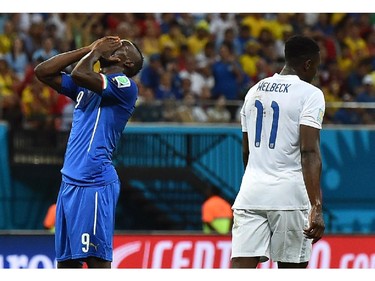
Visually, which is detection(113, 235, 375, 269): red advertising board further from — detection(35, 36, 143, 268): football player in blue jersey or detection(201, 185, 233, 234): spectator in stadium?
detection(35, 36, 143, 268): football player in blue jersey

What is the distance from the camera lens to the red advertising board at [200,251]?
485 inches

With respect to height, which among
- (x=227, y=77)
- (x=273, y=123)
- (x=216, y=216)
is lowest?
(x=216, y=216)

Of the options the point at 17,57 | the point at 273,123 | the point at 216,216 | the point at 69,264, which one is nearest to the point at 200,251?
the point at 216,216

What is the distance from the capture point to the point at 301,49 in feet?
25.0

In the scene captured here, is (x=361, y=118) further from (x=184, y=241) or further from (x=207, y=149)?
(x=184, y=241)

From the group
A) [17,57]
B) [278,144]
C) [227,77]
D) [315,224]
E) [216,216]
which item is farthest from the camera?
[227,77]

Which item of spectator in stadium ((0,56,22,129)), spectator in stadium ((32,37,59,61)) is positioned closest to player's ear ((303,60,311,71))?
spectator in stadium ((0,56,22,129))

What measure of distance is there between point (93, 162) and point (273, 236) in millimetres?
1366

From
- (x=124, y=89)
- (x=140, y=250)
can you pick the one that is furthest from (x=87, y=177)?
(x=140, y=250)

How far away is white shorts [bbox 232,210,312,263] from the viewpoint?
25.0 feet

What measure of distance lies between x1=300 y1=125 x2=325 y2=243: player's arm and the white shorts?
29cm

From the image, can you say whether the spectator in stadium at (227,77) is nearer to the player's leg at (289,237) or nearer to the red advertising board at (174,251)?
the red advertising board at (174,251)

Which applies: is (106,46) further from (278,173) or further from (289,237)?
(289,237)
